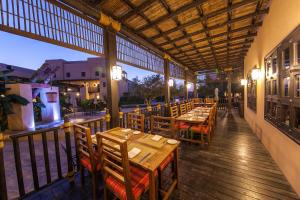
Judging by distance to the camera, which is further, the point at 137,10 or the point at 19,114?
the point at 19,114

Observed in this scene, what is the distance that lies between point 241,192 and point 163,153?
145cm

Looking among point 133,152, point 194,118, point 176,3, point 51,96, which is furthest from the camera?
point 51,96

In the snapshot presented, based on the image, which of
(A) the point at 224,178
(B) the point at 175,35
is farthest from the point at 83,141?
(B) the point at 175,35

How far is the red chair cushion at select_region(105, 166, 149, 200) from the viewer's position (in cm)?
142

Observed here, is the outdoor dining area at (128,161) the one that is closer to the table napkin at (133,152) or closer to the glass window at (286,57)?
the table napkin at (133,152)

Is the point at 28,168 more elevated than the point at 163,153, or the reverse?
the point at 163,153

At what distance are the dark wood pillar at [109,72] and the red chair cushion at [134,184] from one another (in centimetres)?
178

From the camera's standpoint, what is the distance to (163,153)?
1689 mm

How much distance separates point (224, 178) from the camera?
7.60 feet

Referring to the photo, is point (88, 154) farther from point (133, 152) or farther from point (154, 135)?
point (154, 135)

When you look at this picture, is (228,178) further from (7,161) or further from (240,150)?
(7,161)

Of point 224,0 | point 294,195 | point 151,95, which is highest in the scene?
point 224,0

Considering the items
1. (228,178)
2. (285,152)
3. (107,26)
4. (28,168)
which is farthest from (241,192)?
(28,168)

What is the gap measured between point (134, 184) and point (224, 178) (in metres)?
1.75
